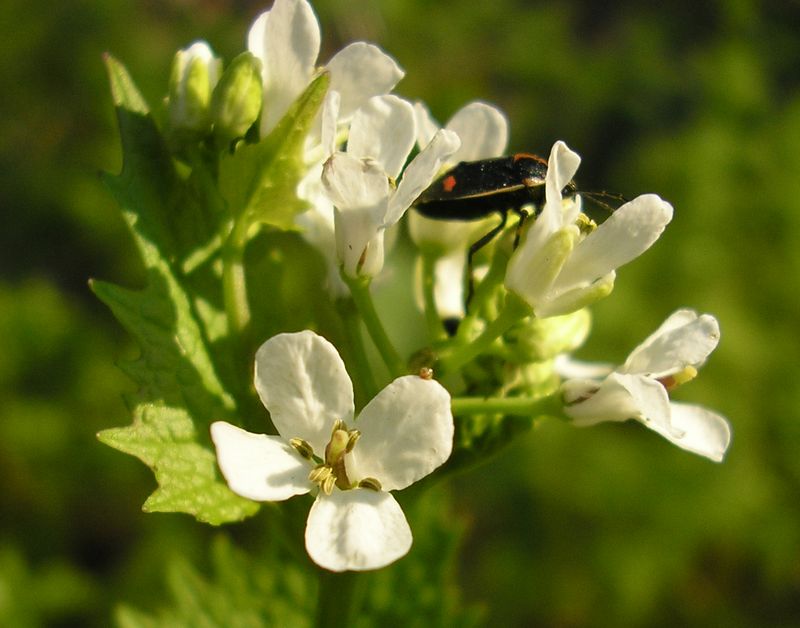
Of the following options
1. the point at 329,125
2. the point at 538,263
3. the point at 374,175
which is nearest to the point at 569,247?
the point at 538,263

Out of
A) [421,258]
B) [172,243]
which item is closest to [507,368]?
[421,258]

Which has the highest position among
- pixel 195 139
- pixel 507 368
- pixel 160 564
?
pixel 195 139

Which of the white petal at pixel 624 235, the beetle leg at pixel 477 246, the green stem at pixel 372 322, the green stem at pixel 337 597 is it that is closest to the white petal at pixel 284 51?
the green stem at pixel 372 322

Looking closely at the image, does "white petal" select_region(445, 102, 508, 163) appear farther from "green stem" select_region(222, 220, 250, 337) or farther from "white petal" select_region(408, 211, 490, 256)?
"green stem" select_region(222, 220, 250, 337)

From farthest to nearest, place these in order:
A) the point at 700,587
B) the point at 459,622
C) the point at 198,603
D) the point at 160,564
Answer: the point at 700,587
the point at 160,564
the point at 198,603
the point at 459,622

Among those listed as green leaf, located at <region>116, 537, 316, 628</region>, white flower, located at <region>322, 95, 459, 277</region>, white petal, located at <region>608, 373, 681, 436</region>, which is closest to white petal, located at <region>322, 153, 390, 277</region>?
white flower, located at <region>322, 95, 459, 277</region>

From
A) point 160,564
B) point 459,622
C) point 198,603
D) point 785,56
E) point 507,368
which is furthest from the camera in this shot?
point 785,56

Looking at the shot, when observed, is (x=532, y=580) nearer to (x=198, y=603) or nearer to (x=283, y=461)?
(x=198, y=603)

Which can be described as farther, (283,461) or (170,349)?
(170,349)

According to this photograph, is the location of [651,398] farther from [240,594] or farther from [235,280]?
[240,594]

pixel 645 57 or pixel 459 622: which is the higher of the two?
pixel 459 622
